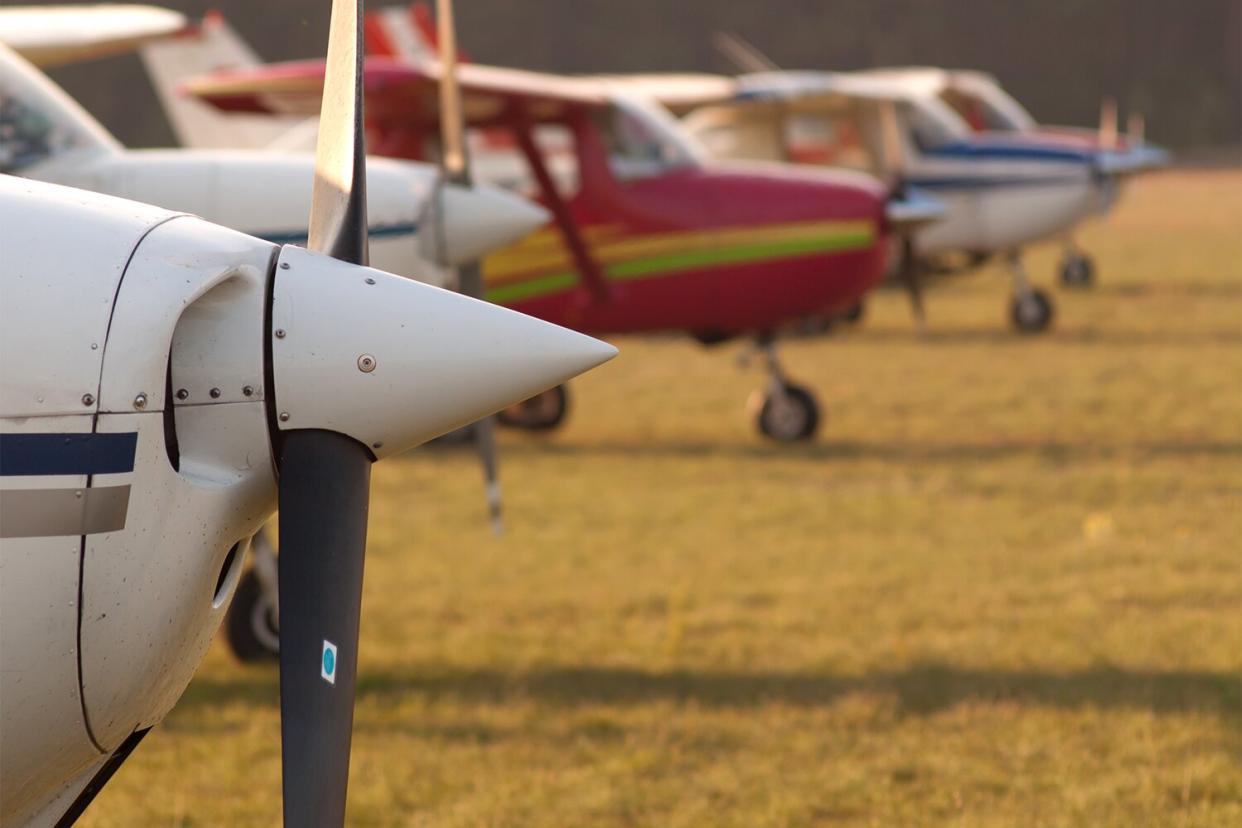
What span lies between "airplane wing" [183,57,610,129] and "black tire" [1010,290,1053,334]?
7.62 m

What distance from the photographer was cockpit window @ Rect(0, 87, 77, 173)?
6.07 meters

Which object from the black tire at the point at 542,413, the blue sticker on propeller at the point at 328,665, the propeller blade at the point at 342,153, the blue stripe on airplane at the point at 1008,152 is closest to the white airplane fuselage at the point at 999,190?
the blue stripe on airplane at the point at 1008,152

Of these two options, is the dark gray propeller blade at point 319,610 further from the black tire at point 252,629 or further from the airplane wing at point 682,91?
the airplane wing at point 682,91

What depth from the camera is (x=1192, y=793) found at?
4.73 meters

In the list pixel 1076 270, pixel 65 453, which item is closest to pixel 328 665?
pixel 65 453

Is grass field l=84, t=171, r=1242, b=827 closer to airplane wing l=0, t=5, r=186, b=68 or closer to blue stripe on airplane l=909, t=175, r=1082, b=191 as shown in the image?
airplane wing l=0, t=5, r=186, b=68

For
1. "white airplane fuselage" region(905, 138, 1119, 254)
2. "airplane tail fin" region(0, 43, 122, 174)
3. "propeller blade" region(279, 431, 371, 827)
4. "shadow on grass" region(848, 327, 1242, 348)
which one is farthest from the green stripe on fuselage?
"propeller blade" region(279, 431, 371, 827)

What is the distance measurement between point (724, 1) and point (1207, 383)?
5300 centimetres

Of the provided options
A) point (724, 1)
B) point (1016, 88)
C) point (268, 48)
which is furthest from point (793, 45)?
point (268, 48)

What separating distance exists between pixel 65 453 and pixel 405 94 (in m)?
7.08

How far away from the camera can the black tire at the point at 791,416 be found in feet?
37.5

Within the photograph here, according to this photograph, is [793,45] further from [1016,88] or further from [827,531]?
[827,531]

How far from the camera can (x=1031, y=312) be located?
17391 millimetres

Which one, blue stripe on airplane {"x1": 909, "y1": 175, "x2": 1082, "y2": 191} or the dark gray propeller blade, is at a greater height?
the dark gray propeller blade
